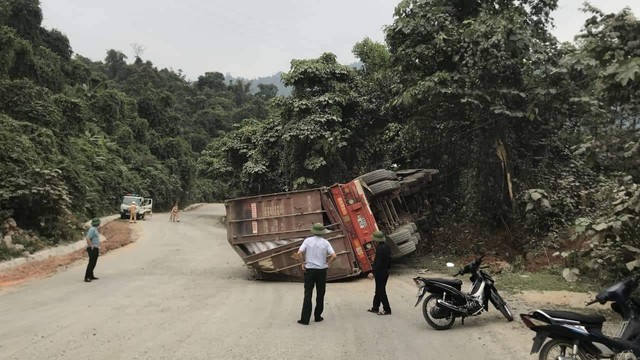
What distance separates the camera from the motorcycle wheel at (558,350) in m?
5.46

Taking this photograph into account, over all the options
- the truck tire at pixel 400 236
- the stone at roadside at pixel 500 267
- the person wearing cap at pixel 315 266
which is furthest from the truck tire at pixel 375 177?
the person wearing cap at pixel 315 266

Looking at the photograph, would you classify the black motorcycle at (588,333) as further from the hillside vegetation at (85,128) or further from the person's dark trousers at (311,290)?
the hillside vegetation at (85,128)

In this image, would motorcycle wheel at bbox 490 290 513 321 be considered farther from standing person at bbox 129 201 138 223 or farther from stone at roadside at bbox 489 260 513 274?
standing person at bbox 129 201 138 223

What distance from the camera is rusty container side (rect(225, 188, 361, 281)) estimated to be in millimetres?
13289

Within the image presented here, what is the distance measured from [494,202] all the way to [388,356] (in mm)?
10764

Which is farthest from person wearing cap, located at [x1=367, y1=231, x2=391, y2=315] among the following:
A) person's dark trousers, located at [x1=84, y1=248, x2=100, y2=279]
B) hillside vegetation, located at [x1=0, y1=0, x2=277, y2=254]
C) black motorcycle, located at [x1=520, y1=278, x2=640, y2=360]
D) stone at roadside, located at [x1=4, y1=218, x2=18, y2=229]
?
stone at roadside, located at [x1=4, y1=218, x2=18, y2=229]

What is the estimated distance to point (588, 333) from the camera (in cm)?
537

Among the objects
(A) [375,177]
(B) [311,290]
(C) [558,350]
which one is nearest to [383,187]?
(A) [375,177]

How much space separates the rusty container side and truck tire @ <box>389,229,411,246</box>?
3.98 ft

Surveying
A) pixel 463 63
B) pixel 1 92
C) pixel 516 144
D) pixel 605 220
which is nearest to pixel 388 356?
pixel 605 220

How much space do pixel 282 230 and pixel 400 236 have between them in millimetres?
3193

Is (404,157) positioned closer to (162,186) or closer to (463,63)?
(463,63)

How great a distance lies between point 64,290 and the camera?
11938 mm

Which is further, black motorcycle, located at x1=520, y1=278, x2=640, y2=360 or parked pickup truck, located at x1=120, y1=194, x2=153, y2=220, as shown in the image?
parked pickup truck, located at x1=120, y1=194, x2=153, y2=220
